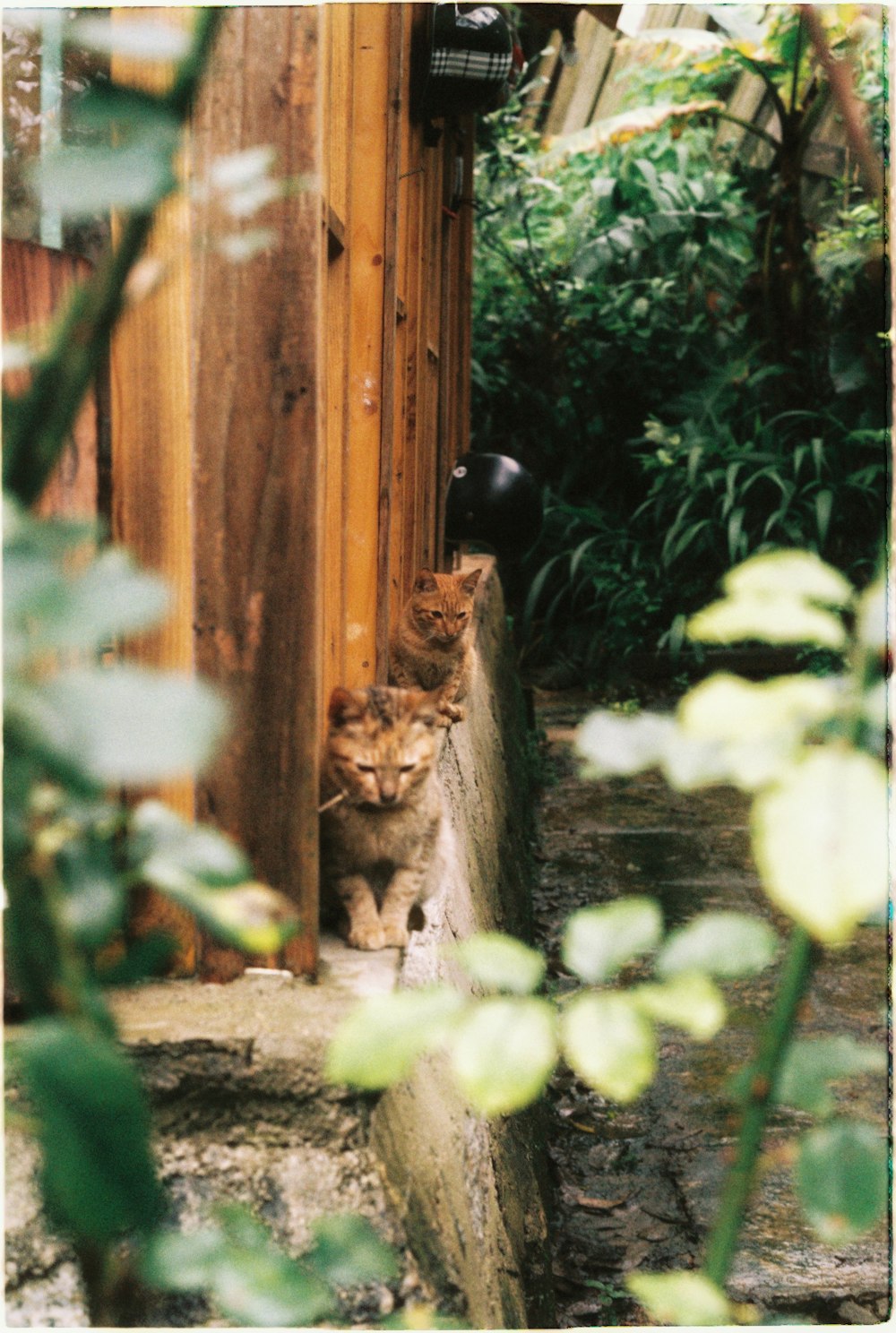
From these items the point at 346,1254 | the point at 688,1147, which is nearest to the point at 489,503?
the point at 688,1147

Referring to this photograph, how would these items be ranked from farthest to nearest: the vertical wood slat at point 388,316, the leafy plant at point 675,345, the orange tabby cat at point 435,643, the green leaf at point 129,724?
the leafy plant at point 675,345, the orange tabby cat at point 435,643, the vertical wood slat at point 388,316, the green leaf at point 129,724

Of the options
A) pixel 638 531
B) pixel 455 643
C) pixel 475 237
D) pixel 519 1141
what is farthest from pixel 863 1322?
pixel 475 237

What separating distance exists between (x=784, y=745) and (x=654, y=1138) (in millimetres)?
2704

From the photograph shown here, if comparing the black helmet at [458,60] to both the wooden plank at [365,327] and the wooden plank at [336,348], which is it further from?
the wooden plank at [336,348]

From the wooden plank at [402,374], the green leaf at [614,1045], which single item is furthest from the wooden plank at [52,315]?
the wooden plank at [402,374]

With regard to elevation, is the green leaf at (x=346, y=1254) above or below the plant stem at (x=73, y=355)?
below

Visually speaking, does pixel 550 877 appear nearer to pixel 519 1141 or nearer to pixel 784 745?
pixel 519 1141

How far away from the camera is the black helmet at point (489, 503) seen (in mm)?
5051

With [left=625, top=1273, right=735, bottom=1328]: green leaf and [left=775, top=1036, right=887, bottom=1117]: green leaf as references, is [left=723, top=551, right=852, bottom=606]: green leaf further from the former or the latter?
[left=625, top=1273, right=735, bottom=1328]: green leaf

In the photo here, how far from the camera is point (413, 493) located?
3766 mm

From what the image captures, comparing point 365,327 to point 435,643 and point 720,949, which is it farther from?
point 720,949

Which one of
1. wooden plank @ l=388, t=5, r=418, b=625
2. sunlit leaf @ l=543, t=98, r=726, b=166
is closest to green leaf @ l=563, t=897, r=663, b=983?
wooden plank @ l=388, t=5, r=418, b=625

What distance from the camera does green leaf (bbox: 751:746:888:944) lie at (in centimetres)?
59

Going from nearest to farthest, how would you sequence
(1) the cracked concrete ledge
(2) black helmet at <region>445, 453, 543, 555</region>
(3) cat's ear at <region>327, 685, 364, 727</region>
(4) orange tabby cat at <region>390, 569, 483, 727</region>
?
(1) the cracked concrete ledge
(3) cat's ear at <region>327, 685, 364, 727</region>
(4) orange tabby cat at <region>390, 569, 483, 727</region>
(2) black helmet at <region>445, 453, 543, 555</region>
